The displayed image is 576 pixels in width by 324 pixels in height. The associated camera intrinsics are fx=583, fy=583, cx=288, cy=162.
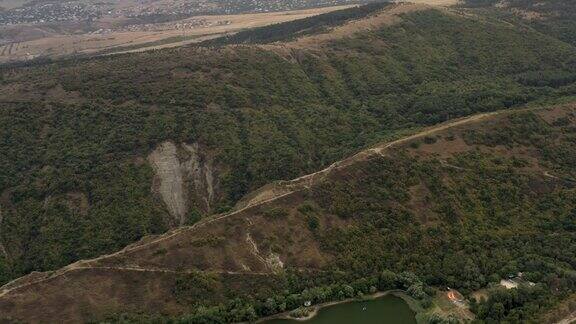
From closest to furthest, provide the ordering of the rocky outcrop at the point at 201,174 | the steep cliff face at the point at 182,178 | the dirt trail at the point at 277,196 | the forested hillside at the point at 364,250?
the forested hillside at the point at 364,250 < the dirt trail at the point at 277,196 < the steep cliff face at the point at 182,178 < the rocky outcrop at the point at 201,174

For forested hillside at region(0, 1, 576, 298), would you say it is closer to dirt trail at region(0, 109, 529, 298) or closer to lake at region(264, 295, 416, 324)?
dirt trail at region(0, 109, 529, 298)

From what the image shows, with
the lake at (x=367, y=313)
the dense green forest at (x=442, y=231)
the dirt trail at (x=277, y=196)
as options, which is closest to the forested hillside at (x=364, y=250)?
the dense green forest at (x=442, y=231)

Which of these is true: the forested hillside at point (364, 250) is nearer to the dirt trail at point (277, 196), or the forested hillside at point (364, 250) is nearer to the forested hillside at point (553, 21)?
the dirt trail at point (277, 196)

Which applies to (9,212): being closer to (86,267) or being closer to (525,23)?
(86,267)

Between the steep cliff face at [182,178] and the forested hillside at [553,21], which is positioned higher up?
the forested hillside at [553,21]

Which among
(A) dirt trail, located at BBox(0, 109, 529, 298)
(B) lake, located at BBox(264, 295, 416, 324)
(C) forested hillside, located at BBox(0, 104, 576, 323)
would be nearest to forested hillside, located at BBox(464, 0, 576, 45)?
(A) dirt trail, located at BBox(0, 109, 529, 298)

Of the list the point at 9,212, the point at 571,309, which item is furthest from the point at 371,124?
the point at 9,212

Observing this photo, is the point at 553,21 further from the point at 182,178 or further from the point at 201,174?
the point at 182,178
